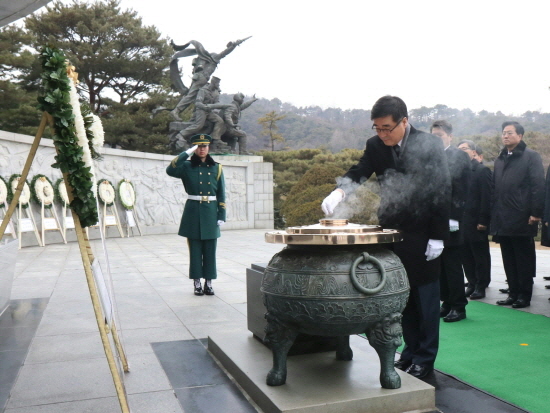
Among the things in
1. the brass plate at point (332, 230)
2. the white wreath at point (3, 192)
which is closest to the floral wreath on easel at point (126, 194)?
the white wreath at point (3, 192)

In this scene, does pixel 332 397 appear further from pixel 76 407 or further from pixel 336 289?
pixel 76 407

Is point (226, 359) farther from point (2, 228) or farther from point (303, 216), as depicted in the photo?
point (303, 216)

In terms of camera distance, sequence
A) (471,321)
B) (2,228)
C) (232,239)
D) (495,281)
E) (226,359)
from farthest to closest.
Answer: (232,239)
(495,281)
(471,321)
(226,359)
(2,228)

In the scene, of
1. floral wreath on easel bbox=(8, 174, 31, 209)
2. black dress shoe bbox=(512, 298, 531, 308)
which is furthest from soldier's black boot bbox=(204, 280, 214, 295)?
floral wreath on easel bbox=(8, 174, 31, 209)

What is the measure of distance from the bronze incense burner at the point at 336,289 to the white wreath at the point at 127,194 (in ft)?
41.7

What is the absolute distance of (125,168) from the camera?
15.6 metres

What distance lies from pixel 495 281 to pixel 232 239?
8.30m

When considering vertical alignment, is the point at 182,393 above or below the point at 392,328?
below

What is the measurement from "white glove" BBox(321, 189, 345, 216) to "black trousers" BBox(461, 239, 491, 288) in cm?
317

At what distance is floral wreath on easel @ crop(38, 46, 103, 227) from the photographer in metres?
2.53

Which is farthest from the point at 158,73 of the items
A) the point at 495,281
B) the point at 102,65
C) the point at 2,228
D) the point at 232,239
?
the point at 2,228

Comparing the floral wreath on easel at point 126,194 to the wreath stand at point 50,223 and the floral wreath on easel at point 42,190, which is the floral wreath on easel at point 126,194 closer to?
the wreath stand at point 50,223

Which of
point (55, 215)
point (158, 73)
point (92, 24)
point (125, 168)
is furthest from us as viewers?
point (158, 73)

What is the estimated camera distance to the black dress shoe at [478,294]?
5730 millimetres
